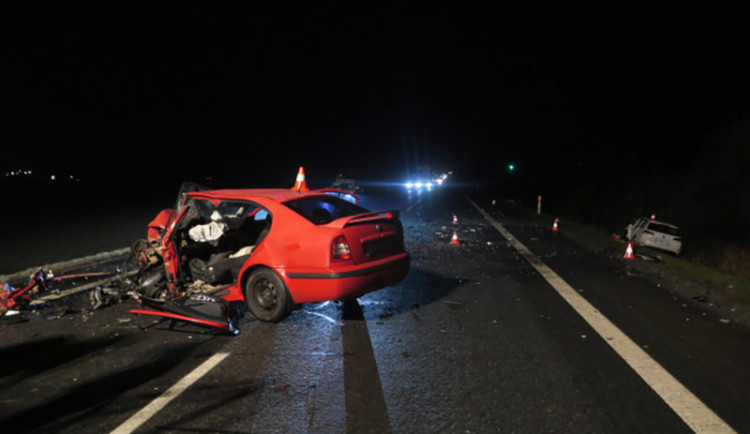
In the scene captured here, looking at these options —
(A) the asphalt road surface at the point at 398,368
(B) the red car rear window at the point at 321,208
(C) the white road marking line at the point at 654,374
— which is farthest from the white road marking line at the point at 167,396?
(C) the white road marking line at the point at 654,374

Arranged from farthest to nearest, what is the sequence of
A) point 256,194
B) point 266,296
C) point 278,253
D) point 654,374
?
1. point 256,194
2. point 266,296
3. point 278,253
4. point 654,374

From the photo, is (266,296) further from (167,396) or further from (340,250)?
(167,396)

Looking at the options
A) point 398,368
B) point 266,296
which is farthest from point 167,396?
point 266,296

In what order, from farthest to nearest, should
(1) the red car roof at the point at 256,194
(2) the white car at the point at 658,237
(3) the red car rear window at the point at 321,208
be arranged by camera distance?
(2) the white car at the point at 658,237
(1) the red car roof at the point at 256,194
(3) the red car rear window at the point at 321,208

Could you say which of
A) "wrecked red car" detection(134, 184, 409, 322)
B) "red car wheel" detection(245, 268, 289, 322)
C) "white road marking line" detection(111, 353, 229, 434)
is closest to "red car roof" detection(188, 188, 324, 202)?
"wrecked red car" detection(134, 184, 409, 322)

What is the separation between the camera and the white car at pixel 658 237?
13.8 metres

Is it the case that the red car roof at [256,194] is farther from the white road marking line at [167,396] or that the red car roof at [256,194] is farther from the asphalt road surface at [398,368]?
the white road marking line at [167,396]

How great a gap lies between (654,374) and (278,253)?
3798mm

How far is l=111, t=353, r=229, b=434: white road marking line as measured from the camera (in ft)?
11.2

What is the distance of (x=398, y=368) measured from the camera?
4.46 metres

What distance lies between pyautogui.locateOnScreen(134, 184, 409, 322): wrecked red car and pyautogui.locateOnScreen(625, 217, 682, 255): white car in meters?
10.3

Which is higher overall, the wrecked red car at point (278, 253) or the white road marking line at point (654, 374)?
the wrecked red car at point (278, 253)

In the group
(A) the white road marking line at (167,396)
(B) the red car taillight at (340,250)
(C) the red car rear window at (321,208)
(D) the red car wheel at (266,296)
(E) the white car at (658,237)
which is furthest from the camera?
(E) the white car at (658,237)

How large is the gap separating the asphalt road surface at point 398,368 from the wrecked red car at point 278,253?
42 centimetres
